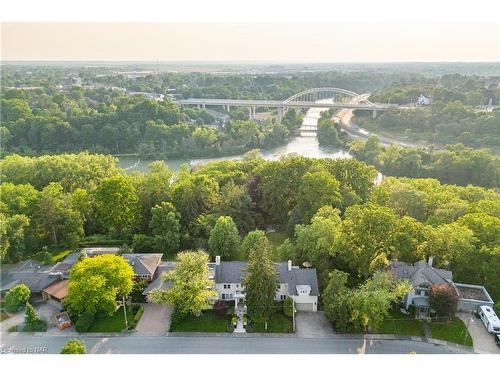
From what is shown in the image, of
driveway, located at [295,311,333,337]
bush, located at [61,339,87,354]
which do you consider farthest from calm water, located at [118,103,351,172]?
bush, located at [61,339,87,354]

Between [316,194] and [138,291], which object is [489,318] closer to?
[316,194]

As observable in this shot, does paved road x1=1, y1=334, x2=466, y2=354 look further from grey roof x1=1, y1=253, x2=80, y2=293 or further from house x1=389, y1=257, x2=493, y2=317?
grey roof x1=1, y1=253, x2=80, y2=293

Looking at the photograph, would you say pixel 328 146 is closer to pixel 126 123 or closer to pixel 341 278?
pixel 126 123

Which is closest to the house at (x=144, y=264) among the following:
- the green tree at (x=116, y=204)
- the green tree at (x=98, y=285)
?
the green tree at (x=98, y=285)

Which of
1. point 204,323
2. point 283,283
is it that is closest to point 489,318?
point 283,283

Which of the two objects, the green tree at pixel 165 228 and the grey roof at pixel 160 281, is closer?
the grey roof at pixel 160 281

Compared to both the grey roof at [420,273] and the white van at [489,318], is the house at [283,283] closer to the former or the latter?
the grey roof at [420,273]

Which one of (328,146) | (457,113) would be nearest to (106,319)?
(328,146)
